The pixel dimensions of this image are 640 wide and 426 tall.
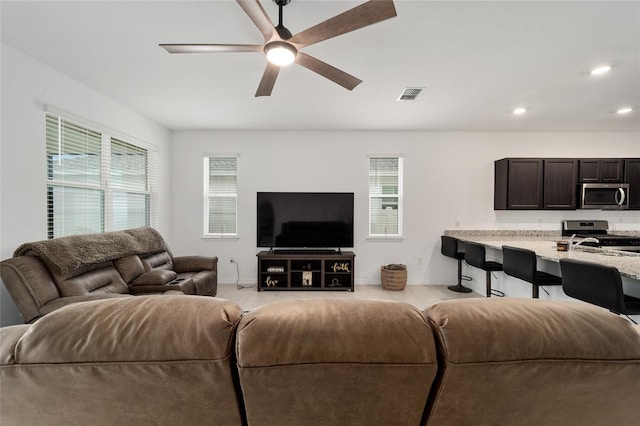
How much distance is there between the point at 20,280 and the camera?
189 cm

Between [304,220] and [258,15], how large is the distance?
3012 millimetres

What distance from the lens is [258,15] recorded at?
151cm

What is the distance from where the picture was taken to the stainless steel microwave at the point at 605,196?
402cm

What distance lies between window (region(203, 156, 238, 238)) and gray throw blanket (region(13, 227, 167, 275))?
1228 mm

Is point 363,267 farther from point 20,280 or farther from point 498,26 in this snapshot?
point 20,280

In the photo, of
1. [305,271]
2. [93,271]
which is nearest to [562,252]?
[305,271]

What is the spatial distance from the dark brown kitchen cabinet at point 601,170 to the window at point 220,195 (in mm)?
5832

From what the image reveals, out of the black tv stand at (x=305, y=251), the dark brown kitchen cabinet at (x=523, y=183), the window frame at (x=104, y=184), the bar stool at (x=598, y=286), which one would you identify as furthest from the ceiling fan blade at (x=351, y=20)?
the dark brown kitchen cabinet at (x=523, y=183)

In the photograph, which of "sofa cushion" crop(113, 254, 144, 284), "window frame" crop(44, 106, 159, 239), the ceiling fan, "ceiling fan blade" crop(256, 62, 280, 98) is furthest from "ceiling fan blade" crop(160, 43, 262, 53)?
"sofa cushion" crop(113, 254, 144, 284)

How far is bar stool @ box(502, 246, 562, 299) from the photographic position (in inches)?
99.8

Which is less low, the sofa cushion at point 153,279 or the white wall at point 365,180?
the white wall at point 365,180

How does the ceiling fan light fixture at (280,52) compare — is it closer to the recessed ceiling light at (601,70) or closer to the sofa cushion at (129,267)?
the sofa cushion at (129,267)

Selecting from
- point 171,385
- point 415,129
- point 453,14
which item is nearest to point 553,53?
point 453,14

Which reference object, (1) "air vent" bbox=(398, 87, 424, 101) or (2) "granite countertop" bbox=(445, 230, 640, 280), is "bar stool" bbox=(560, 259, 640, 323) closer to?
(2) "granite countertop" bbox=(445, 230, 640, 280)
